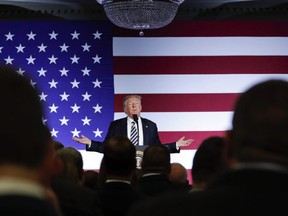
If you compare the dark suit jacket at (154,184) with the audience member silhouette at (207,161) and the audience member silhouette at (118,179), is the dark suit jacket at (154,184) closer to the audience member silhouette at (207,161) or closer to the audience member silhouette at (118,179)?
the audience member silhouette at (118,179)

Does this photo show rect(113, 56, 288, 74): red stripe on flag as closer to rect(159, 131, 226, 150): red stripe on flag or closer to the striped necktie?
rect(159, 131, 226, 150): red stripe on flag

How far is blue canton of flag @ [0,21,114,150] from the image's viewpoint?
6996mm

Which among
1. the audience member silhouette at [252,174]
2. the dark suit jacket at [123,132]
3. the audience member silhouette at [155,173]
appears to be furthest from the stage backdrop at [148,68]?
the audience member silhouette at [252,174]

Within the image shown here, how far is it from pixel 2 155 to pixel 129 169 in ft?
5.68

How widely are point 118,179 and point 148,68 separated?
477 cm

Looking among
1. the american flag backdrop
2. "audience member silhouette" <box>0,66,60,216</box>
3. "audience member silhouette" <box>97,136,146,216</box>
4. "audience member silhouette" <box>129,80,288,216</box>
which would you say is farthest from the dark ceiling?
"audience member silhouette" <box>0,66,60,216</box>

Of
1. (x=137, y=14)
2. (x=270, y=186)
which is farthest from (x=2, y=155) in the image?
(x=137, y=14)

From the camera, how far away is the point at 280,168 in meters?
0.88

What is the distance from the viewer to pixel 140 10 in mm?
5930

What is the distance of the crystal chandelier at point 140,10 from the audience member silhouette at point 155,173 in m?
2.96

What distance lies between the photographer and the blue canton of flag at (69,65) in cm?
700

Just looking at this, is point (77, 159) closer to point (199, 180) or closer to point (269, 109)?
point (199, 180)

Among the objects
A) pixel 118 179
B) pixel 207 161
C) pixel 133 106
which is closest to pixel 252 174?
pixel 207 161

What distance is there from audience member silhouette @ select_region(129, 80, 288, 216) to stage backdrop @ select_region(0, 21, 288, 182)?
19.9 feet
